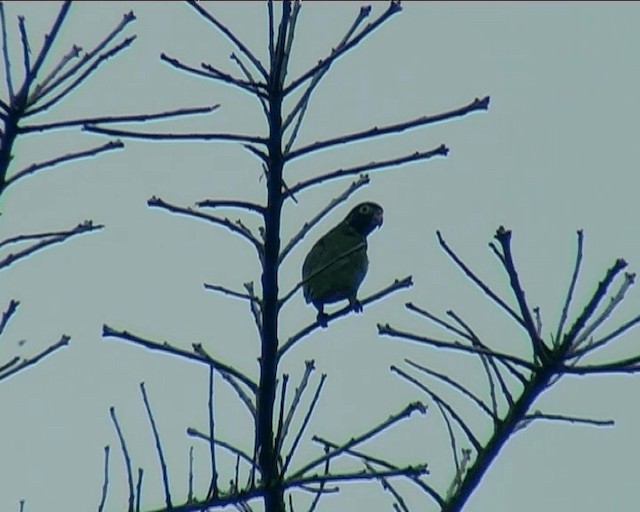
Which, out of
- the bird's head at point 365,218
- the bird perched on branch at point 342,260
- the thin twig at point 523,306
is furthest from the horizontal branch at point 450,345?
the bird's head at point 365,218

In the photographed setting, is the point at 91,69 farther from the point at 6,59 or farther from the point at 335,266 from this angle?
the point at 335,266

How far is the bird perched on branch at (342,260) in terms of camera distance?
7.89 metres

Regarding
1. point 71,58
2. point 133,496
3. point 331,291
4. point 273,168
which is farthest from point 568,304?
point 331,291

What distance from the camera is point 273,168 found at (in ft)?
10.7

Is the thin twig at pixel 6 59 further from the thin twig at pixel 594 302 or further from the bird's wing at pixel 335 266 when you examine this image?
the bird's wing at pixel 335 266

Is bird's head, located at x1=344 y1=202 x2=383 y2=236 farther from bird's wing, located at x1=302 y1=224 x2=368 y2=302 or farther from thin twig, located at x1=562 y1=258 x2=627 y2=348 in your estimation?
thin twig, located at x1=562 y1=258 x2=627 y2=348

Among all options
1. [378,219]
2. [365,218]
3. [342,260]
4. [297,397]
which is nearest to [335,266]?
[342,260]

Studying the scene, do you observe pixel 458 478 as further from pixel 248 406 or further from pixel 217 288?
pixel 217 288

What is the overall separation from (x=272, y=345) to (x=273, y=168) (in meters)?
0.47

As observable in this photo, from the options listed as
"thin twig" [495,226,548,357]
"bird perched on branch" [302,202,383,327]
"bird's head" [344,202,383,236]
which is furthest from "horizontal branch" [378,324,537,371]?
"bird's head" [344,202,383,236]

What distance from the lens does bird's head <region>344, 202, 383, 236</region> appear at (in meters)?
9.21

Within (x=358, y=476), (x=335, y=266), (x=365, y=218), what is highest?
(x=365, y=218)

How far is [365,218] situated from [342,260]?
1.88 metres

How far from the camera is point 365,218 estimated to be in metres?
9.26
